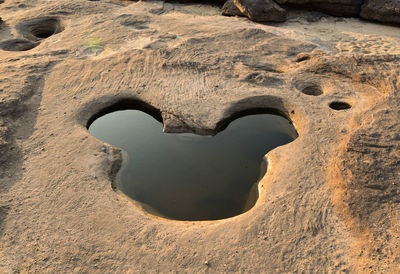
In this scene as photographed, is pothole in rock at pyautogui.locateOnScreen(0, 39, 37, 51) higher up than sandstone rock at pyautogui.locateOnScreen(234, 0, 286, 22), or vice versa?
sandstone rock at pyautogui.locateOnScreen(234, 0, 286, 22)

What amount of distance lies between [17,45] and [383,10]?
9286mm

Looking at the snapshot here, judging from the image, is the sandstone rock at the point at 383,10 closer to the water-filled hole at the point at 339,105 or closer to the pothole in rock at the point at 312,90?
the pothole in rock at the point at 312,90

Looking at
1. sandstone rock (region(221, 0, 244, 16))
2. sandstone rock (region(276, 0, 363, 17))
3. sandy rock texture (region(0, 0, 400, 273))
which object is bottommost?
sandy rock texture (region(0, 0, 400, 273))

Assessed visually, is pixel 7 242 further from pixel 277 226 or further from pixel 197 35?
pixel 197 35

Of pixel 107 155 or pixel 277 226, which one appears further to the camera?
pixel 107 155

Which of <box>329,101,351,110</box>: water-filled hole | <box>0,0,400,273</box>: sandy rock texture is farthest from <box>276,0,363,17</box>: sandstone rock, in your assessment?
<box>329,101,351,110</box>: water-filled hole

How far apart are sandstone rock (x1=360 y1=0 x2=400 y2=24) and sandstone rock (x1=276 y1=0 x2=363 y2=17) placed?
278mm

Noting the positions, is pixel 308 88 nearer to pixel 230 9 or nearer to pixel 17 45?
pixel 230 9

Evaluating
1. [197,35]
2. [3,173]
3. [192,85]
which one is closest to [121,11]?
[197,35]

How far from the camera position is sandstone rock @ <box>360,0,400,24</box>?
902 centimetres

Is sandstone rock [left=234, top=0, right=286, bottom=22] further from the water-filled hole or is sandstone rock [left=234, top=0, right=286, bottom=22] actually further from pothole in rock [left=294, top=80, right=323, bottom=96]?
the water-filled hole

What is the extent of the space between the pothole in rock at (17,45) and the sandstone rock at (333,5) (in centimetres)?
675

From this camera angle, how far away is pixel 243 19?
9430 millimetres

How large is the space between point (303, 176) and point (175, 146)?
1.96m
